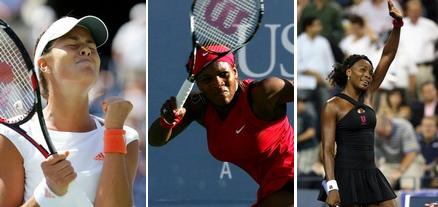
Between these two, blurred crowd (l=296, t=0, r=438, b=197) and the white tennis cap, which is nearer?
the white tennis cap

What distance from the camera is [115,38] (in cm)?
482

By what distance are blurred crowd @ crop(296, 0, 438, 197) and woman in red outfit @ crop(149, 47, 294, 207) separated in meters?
0.76

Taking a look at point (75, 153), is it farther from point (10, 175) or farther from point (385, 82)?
point (385, 82)

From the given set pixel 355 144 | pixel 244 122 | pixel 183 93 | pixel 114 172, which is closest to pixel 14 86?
pixel 114 172

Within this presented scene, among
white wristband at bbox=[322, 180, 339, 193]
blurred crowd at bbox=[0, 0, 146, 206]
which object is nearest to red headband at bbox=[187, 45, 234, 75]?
blurred crowd at bbox=[0, 0, 146, 206]

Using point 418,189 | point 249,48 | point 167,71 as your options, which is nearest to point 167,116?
point 167,71

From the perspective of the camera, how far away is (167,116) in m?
4.96

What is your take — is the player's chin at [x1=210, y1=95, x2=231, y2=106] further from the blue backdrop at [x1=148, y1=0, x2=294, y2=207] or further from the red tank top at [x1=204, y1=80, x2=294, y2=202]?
the blue backdrop at [x1=148, y1=0, x2=294, y2=207]

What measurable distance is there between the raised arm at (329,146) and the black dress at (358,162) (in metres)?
0.05

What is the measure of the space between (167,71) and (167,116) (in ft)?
0.81

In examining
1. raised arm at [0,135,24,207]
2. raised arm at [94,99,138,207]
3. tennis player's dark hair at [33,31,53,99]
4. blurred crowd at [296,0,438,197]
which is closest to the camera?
raised arm at [94,99,138,207]

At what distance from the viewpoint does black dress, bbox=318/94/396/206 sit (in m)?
5.00

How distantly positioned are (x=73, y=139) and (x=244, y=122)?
40.3 inches

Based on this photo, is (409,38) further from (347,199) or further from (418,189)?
(347,199)
